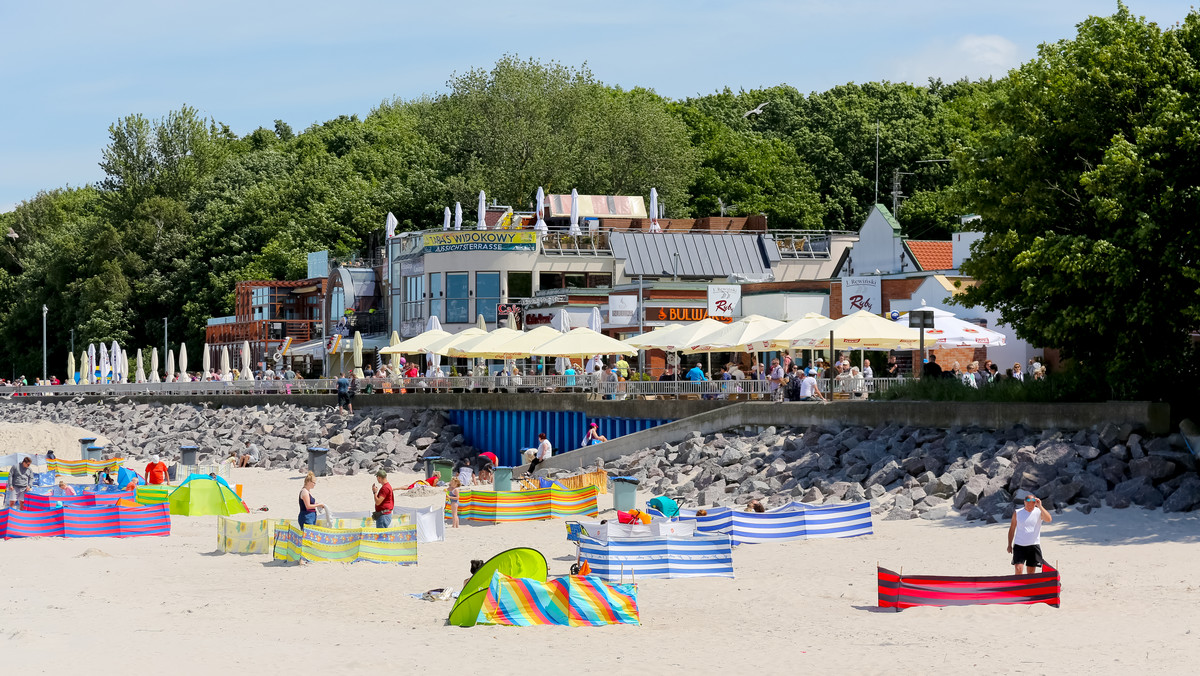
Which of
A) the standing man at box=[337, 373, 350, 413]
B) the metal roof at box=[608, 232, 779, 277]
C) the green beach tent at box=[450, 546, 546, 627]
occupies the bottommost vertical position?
the green beach tent at box=[450, 546, 546, 627]

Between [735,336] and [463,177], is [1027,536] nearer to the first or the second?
[735,336]

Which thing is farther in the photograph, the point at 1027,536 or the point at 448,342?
the point at 448,342

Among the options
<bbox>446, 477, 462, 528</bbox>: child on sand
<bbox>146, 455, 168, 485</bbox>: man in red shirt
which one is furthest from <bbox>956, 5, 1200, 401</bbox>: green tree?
<bbox>146, 455, 168, 485</bbox>: man in red shirt

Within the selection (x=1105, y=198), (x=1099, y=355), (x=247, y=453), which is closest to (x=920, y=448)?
(x=1099, y=355)

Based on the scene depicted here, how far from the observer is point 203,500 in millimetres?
30812

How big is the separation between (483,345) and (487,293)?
49.4 feet

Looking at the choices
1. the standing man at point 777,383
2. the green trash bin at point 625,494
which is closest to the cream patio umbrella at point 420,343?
the standing man at point 777,383

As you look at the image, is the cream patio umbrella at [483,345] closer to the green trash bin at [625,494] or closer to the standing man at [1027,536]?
the green trash bin at [625,494]

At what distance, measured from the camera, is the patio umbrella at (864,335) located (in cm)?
3042

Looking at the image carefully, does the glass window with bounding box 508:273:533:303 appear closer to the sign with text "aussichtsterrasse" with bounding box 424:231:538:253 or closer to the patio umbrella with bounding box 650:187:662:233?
the sign with text "aussichtsterrasse" with bounding box 424:231:538:253

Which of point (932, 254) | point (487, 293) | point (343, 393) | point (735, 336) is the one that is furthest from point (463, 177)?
point (735, 336)

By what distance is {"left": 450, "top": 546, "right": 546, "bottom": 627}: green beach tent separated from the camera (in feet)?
52.3

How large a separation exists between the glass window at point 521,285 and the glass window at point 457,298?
1819mm

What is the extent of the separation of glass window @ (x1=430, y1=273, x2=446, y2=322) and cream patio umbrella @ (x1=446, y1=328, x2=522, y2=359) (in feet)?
46.1
